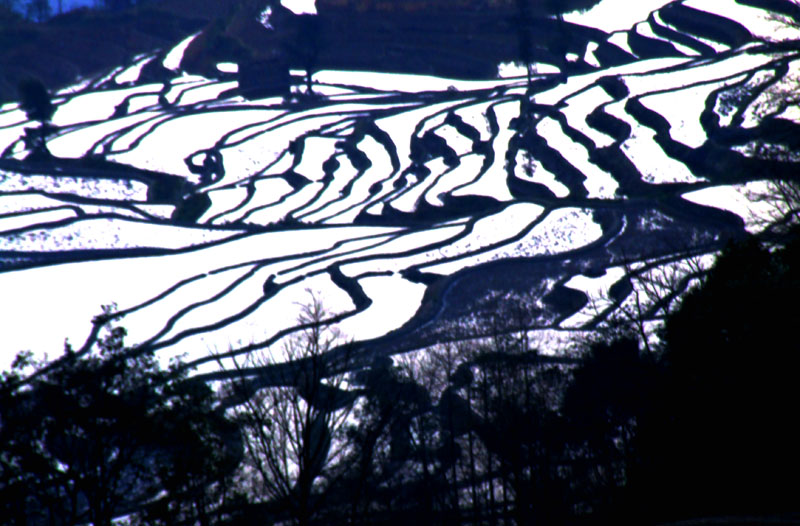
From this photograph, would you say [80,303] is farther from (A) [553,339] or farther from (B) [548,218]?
(B) [548,218]

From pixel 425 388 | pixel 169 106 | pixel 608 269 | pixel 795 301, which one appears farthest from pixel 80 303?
pixel 169 106

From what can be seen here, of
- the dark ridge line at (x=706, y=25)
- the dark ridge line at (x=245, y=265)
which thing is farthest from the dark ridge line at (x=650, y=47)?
the dark ridge line at (x=245, y=265)

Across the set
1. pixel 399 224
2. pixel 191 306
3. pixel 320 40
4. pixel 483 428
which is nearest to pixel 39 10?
pixel 320 40

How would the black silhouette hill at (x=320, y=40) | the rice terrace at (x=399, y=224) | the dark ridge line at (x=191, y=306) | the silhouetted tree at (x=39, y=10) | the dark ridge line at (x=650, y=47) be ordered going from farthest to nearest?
the silhouetted tree at (x=39, y=10)
the black silhouette hill at (x=320, y=40)
the dark ridge line at (x=650, y=47)
the dark ridge line at (x=191, y=306)
the rice terrace at (x=399, y=224)

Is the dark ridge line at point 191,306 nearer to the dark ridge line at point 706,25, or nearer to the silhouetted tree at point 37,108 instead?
the silhouetted tree at point 37,108

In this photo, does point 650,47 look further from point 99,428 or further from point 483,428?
point 99,428

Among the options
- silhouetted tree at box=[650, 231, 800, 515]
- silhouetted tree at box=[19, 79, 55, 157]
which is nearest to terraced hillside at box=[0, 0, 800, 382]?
silhouetted tree at box=[19, 79, 55, 157]
